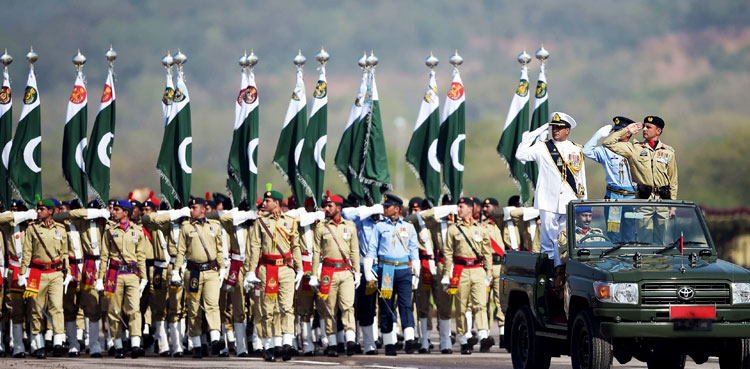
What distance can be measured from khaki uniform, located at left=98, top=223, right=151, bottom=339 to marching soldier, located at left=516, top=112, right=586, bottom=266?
744cm

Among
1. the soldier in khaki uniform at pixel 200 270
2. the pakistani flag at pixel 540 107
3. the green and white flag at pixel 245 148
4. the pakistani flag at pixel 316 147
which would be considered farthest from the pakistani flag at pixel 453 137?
the soldier in khaki uniform at pixel 200 270

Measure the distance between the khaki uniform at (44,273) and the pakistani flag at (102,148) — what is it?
159cm

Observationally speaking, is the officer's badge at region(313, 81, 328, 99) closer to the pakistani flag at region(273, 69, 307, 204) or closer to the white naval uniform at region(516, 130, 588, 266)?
the pakistani flag at region(273, 69, 307, 204)

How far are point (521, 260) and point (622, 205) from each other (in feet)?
5.02

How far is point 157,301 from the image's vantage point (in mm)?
20578

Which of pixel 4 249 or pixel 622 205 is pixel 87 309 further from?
pixel 622 205

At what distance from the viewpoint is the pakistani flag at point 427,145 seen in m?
22.3

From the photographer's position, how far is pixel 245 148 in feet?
69.9

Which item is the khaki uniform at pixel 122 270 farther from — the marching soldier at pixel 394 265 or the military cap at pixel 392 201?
the military cap at pixel 392 201

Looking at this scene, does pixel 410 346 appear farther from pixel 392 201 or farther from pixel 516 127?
pixel 516 127

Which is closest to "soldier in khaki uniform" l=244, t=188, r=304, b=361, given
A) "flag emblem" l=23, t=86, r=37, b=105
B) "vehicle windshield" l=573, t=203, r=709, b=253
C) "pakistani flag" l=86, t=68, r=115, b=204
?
"pakistani flag" l=86, t=68, r=115, b=204

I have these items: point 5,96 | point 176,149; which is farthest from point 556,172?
point 5,96

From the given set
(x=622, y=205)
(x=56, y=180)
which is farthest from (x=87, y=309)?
(x=56, y=180)

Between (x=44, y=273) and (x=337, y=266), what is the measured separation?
466cm
